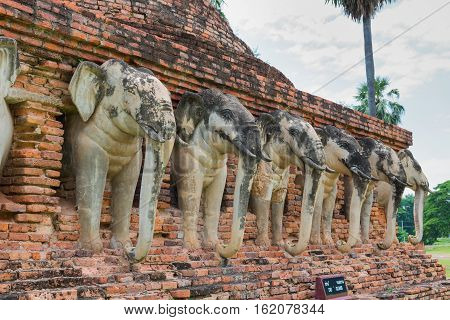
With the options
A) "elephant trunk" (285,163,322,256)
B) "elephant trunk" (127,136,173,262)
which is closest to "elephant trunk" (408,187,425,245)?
"elephant trunk" (285,163,322,256)

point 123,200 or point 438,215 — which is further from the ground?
point 438,215

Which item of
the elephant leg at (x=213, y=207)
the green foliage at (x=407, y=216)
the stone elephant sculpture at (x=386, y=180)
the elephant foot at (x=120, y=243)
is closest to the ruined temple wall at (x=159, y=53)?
the elephant leg at (x=213, y=207)

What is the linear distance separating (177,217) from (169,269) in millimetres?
670

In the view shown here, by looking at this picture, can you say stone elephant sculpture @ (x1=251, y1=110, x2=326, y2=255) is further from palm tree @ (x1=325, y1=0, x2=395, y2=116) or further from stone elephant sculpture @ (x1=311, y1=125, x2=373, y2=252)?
palm tree @ (x1=325, y1=0, x2=395, y2=116)

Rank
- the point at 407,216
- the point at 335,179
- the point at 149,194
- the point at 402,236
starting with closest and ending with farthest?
the point at 149,194
the point at 335,179
the point at 402,236
the point at 407,216

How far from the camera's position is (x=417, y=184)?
355 inches

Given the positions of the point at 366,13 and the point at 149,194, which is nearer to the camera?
the point at 149,194

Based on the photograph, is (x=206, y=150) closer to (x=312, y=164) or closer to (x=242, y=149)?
(x=242, y=149)

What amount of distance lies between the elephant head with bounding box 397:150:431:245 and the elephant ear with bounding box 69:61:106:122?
5.69 metres

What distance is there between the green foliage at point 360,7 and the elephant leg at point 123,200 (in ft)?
46.7

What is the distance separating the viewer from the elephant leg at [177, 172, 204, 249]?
5.66m

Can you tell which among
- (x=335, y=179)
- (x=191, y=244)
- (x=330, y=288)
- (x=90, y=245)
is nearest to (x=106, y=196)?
(x=90, y=245)

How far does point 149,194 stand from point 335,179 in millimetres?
3739

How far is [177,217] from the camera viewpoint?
5.67m
